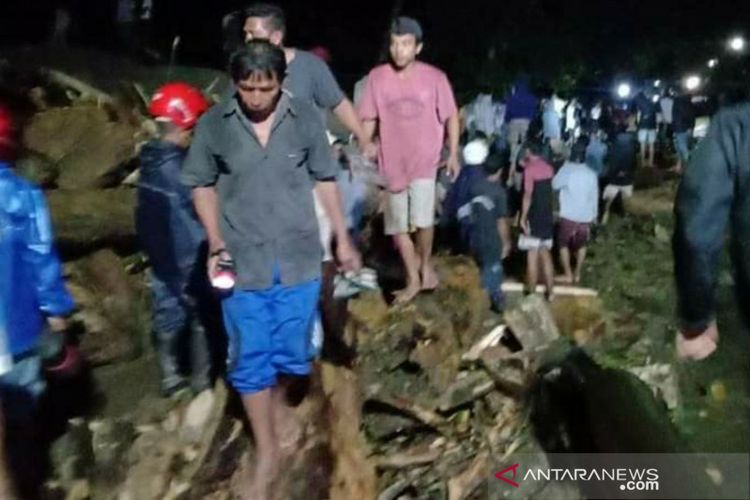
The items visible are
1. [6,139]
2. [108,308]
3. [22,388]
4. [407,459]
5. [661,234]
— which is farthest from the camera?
[661,234]

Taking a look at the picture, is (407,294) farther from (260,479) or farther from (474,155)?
(260,479)

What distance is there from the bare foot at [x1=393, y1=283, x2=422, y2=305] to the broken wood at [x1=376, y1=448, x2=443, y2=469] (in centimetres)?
120

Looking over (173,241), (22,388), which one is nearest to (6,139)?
(22,388)

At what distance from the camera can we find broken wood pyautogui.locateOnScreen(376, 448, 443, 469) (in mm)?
5770

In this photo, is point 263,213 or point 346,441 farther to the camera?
point 346,441

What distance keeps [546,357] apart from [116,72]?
5.71 metres

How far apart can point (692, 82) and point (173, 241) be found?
13116 mm

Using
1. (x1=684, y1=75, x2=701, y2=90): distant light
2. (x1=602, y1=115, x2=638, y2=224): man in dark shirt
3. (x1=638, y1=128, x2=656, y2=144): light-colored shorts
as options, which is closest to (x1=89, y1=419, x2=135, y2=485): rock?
(x1=602, y1=115, x2=638, y2=224): man in dark shirt

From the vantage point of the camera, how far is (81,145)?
7469mm

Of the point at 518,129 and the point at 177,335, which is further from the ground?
the point at 518,129

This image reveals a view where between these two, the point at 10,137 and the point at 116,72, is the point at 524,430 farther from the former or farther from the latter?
the point at 116,72

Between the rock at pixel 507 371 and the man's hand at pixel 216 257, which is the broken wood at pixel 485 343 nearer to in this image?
the rock at pixel 507 371

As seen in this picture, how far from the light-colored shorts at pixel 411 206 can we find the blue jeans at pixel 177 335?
1477 millimetres

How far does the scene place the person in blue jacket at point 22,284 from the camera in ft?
13.9
